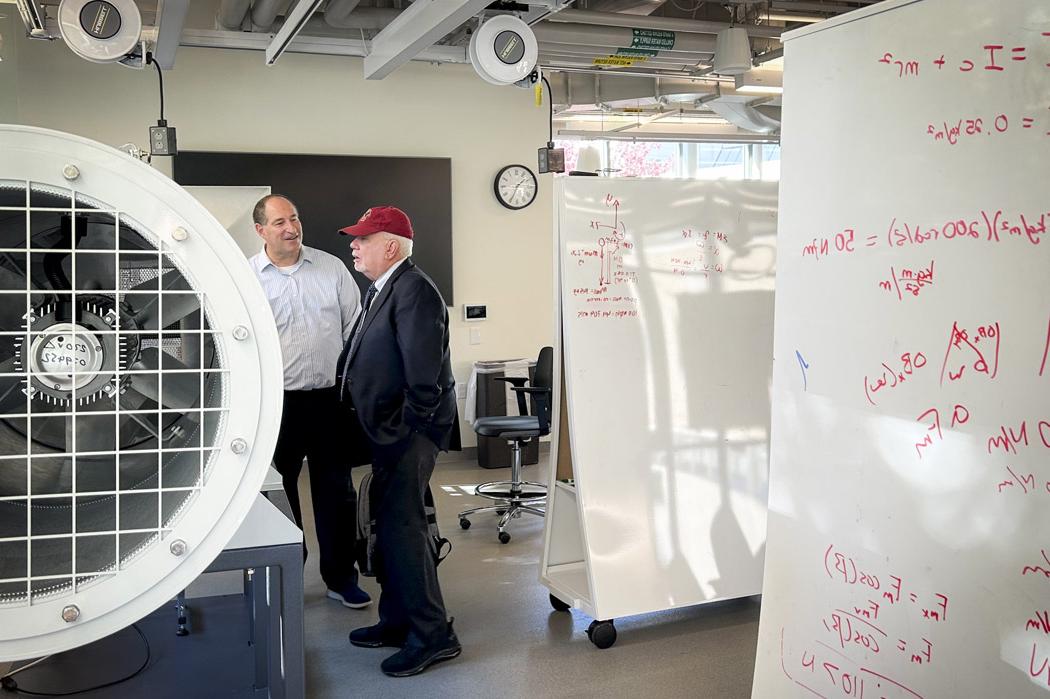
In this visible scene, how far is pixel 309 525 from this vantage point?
505cm

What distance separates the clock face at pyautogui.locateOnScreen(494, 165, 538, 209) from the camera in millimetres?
6750

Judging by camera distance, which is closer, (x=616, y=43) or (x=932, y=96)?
(x=932, y=96)

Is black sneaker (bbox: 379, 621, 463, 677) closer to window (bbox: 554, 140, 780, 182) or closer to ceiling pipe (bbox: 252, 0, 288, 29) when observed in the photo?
ceiling pipe (bbox: 252, 0, 288, 29)

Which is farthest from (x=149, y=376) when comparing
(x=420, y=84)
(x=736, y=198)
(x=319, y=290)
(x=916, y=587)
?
(x=420, y=84)

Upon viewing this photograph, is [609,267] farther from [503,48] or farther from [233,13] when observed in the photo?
[233,13]

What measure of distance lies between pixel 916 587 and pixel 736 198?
2.15 meters

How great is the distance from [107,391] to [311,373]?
2170mm

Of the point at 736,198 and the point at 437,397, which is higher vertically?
the point at 736,198

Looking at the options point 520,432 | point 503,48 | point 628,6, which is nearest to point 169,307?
point 503,48

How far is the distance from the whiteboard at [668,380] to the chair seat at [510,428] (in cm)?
152

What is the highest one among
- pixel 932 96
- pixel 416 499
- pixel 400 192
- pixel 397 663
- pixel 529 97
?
pixel 529 97

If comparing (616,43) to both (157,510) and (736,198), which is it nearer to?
(736,198)

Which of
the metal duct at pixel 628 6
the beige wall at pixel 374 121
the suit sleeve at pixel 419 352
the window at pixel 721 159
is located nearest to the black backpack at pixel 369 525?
the suit sleeve at pixel 419 352

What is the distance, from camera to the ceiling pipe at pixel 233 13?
5176mm
